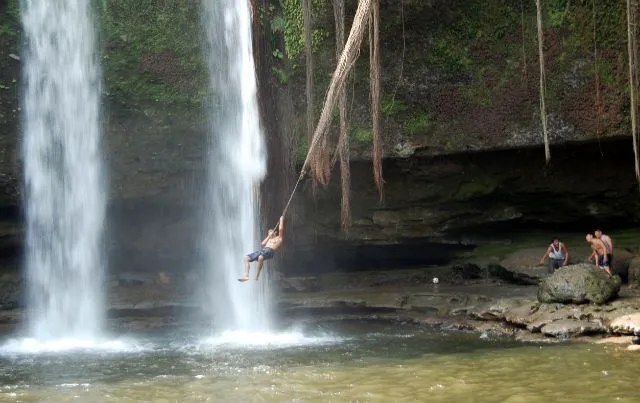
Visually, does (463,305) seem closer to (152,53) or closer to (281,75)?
(281,75)

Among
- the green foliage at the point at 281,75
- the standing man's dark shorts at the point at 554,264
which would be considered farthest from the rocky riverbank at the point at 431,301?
the green foliage at the point at 281,75

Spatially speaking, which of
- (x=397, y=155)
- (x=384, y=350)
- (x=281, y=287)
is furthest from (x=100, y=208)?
(x=384, y=350)

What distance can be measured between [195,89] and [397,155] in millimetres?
4221

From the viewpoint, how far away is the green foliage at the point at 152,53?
549 inches

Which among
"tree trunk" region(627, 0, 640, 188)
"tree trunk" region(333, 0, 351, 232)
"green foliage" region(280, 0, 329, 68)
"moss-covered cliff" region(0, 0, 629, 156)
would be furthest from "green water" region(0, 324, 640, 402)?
"green foliage" region(280, 0, 329, 68)

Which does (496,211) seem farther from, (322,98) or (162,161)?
→ (162,161)

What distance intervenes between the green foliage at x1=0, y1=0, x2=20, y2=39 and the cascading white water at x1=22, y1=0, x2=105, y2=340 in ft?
0.49

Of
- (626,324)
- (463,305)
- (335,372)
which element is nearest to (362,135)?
(463,305)

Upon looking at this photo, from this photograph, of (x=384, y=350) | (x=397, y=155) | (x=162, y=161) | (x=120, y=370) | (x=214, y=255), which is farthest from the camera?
(x=214, y=255)

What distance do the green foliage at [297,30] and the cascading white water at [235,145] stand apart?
79cm

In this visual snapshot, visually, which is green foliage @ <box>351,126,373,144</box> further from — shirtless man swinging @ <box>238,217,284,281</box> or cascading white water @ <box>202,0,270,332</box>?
shirtless man swinging @ <box>238,217,284,281</box>

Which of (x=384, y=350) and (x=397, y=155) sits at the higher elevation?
(x=397, y=155)

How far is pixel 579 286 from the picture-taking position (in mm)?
11023

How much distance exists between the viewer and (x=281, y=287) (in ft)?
47.6
